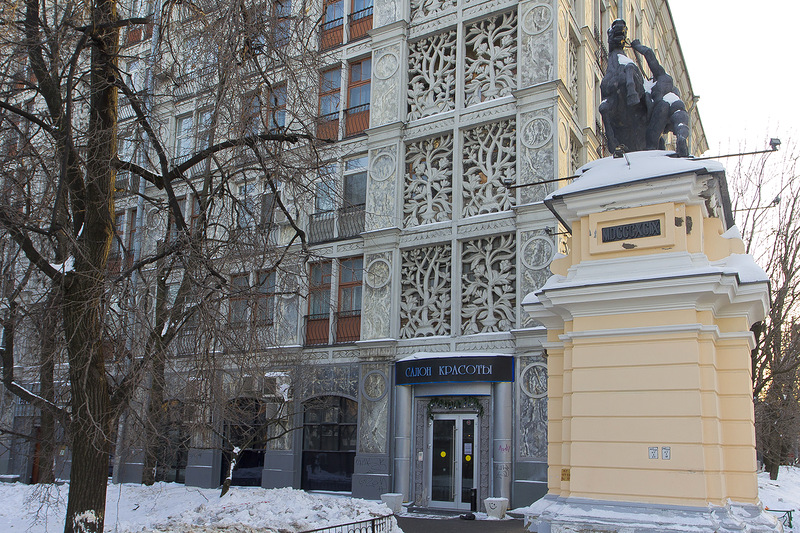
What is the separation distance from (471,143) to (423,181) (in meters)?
2.07

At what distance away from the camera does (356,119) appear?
85.7ft

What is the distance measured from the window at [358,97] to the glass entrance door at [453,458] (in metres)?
11.1

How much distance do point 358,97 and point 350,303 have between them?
25.9 ft

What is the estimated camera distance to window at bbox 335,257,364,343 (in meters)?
24.4

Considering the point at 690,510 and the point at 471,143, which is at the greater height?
→ the point at 471,143

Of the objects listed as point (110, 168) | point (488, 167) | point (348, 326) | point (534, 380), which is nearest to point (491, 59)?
point (488, 167)

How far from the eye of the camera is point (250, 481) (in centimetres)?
2544

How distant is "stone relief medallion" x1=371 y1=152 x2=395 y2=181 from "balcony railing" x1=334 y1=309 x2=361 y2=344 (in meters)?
4.76

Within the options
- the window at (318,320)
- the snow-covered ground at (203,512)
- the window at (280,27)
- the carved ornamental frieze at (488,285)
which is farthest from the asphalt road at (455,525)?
the window at (280,27)

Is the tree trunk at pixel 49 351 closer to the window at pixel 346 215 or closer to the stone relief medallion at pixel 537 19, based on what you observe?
the window at pixel 346 215

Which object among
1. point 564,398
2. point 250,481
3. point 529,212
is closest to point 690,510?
point 564,398

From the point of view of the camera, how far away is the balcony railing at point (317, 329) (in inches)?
982

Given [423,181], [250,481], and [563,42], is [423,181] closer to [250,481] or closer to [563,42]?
[563,42]

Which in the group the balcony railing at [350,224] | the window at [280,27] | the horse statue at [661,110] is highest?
the balcony railing at [350,224]
